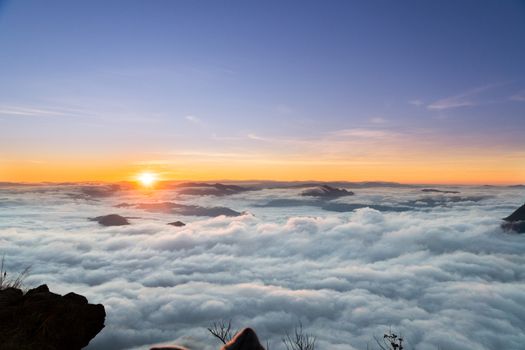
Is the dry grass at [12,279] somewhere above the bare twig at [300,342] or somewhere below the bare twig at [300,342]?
above

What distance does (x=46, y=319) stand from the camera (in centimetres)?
2134

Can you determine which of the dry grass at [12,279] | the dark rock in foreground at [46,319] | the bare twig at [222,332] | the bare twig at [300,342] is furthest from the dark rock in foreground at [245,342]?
the dry grass at [12,279]

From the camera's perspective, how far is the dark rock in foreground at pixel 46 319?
19.4 metres

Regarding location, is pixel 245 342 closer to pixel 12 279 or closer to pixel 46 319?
pixel 46 319

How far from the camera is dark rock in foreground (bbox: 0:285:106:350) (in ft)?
63.7

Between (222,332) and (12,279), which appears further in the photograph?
(222,332)

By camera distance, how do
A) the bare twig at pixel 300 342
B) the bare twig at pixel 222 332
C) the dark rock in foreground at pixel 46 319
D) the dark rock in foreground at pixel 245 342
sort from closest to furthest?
the dark rock in foreground at pixel 245 342 < the dark rock in foreground at pixel 46 319 < the bare twig at pixel 300 342 < the bare twig at pixel 222 332

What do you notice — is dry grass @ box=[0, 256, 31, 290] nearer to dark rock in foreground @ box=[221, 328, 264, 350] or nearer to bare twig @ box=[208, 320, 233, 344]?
bare twig @ box=[208, 320, 233, 344]

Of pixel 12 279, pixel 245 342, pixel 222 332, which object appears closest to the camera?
pixel 245 342

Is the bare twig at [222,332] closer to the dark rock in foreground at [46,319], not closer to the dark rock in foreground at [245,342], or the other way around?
the dark rock in foreground at [245,342]

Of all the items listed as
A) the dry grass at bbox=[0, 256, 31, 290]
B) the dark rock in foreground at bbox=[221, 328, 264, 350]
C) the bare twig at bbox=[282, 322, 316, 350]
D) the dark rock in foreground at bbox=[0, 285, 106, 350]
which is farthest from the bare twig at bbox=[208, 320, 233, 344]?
the dry grass at bbox=[0, 256, 31, 290]

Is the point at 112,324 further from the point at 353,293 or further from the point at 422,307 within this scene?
the point at 422,307

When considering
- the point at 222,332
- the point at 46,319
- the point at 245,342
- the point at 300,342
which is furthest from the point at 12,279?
the point at 300,342

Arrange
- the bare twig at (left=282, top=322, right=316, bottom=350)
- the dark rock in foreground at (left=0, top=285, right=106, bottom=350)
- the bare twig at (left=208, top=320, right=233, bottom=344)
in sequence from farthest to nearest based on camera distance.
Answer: the bare twig at (left=208, top=320, right=233, bottom=344) → the bare twig at (left=282, top=322, right=316, bottom=350) → the dark rock in foreground at (left=0, top=285, right=106, bottom=350)
